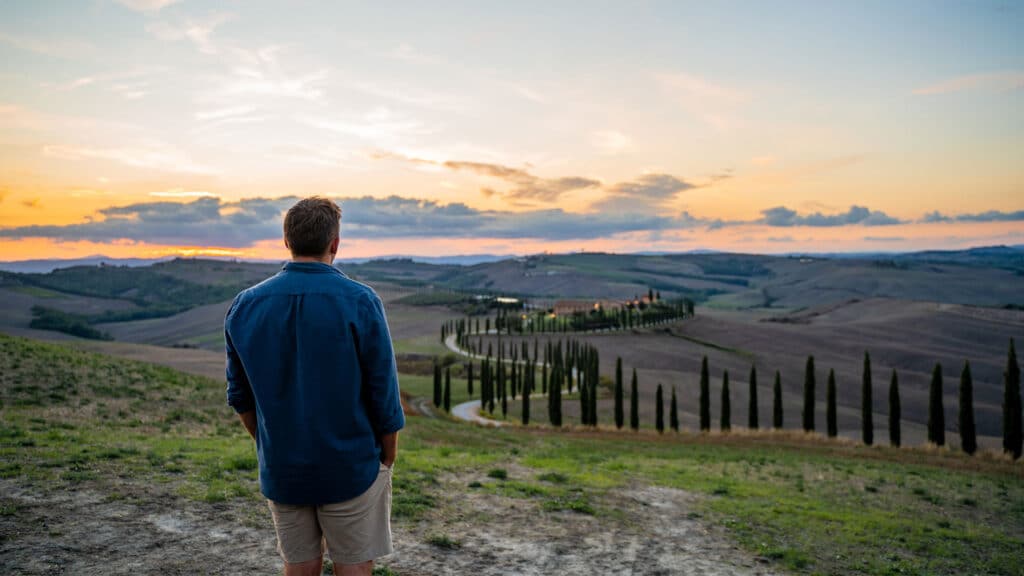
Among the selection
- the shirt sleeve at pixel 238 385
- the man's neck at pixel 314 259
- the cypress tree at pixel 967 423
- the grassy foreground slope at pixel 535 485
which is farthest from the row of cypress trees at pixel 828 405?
the man's neck at pixel 314 259

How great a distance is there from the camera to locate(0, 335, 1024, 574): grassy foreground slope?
11.1 m

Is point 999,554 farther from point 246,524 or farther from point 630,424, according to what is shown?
point 630,424

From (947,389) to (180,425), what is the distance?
384 ft

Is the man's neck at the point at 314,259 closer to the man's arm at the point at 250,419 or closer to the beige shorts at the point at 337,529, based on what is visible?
the man's arm at the point at 250,419

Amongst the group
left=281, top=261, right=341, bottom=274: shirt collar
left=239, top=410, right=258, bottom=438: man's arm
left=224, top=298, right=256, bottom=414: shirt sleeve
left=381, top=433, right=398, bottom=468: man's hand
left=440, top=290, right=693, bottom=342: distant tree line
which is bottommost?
left=440, top=290, right=693, bottom=342: distant tree line

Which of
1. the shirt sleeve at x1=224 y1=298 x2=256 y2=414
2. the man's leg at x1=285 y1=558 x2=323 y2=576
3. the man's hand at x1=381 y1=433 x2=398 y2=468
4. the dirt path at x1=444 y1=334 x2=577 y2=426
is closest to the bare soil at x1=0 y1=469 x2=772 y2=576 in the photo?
the man's leg at x1=285 y1=558 x2=323 y2=576

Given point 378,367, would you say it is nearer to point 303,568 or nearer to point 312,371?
point 312,371

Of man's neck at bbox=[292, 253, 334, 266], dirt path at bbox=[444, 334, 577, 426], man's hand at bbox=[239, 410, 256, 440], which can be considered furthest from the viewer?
dirt path at bbox=[444, 334, 577, 426]

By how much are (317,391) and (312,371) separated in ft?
0.47

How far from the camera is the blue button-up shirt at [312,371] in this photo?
4.25 metres

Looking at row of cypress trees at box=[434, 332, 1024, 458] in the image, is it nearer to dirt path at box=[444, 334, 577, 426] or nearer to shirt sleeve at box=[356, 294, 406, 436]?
dirt path at box=[444, 334, 577, 426]

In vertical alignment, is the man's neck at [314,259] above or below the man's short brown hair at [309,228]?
below

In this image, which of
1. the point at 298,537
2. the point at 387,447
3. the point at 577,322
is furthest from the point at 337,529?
the point at 577,322

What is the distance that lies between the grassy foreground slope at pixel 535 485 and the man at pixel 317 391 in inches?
221
